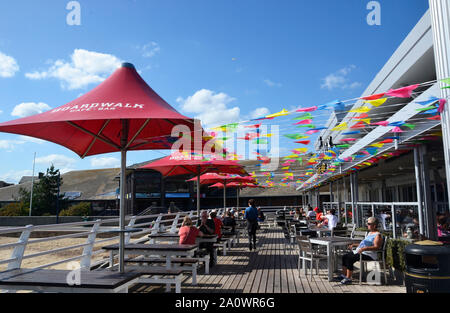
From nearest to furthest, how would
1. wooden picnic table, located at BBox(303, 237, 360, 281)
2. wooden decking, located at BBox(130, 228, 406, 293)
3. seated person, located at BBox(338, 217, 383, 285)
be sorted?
1. wooden decking, located at BBox(130, 228, 406, 293)
2. seated person, located at BBox(338, 217, 383, 285)
3. wooden picnic table, located at BBox(303, 237, 360, 281)

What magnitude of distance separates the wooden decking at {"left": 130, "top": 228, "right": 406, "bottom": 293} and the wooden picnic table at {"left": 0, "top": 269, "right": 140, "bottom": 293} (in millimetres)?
1803

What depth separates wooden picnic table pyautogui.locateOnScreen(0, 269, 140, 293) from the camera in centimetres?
366

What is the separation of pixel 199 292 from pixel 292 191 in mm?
45252

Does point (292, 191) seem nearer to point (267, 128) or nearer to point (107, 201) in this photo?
point (107, 201)

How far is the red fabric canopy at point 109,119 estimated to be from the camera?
4.08m

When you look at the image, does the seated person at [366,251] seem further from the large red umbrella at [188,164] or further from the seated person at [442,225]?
the large red umbrella at [188,164]

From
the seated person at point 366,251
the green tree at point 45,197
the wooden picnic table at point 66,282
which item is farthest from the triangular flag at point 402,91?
the green tree at point 45,197

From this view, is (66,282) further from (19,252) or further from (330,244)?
(330,244)

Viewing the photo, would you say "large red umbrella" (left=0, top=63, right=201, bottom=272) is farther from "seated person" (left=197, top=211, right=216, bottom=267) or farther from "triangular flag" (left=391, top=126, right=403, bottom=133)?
"triangular flag" (left=391, top=126, right=403, bottom=133)

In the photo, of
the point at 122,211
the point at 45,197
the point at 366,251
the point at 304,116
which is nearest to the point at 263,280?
the point at 366,251

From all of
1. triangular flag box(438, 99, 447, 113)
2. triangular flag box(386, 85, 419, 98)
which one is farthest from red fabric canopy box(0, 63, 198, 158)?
triangular flag box(438, 99, 447, 113)

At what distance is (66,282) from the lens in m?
3.81
